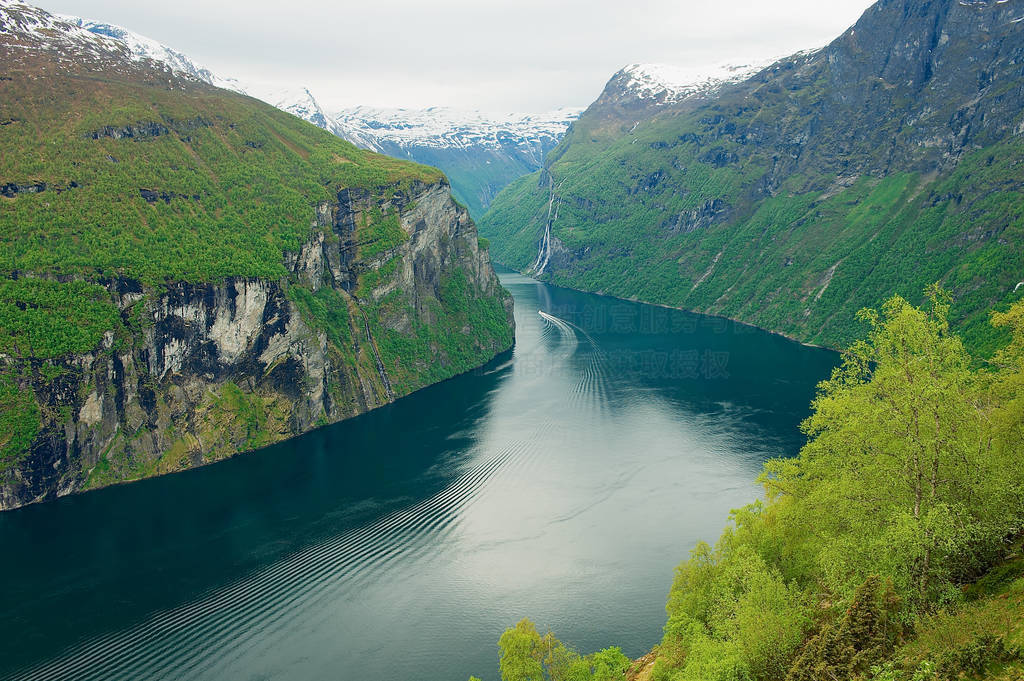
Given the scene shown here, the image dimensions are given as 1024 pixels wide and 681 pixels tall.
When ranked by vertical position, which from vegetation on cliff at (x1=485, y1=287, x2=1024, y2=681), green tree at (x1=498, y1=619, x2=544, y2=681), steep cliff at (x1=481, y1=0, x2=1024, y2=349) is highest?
steep cliff at (x1=481, y1=0, x2=1024, y2=349)

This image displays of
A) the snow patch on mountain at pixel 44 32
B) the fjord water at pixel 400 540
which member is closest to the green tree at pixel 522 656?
the fjord water at pixel 400 540

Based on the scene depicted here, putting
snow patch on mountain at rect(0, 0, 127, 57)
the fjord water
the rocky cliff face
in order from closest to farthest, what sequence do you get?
1. the fjord water
2. the rocky cliff face
3. snow patch on mountain at rect(0, 0, 127, 57)

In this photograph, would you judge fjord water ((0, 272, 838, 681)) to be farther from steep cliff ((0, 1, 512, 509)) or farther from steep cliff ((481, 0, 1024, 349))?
steep cliff ((481, 0, 1024, 349))

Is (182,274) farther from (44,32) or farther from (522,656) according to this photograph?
(522,656)

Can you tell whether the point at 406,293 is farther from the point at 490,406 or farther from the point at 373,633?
the point at 373,633

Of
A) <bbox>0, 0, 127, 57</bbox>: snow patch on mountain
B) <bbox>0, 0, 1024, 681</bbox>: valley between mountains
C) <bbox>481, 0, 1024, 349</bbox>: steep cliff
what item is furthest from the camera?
<bbox>481, 0, 1024, 349</bbox>: steep cliff

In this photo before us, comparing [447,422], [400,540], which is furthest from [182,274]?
[400,540]

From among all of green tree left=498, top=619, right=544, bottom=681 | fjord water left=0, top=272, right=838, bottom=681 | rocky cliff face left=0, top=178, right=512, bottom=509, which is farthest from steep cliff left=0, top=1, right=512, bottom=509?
green tree left=498, top=619, right=544, bottom=681

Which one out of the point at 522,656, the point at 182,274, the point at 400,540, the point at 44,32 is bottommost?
the point at 400,540

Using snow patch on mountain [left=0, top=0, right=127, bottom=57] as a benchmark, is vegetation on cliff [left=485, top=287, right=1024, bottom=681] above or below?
below
